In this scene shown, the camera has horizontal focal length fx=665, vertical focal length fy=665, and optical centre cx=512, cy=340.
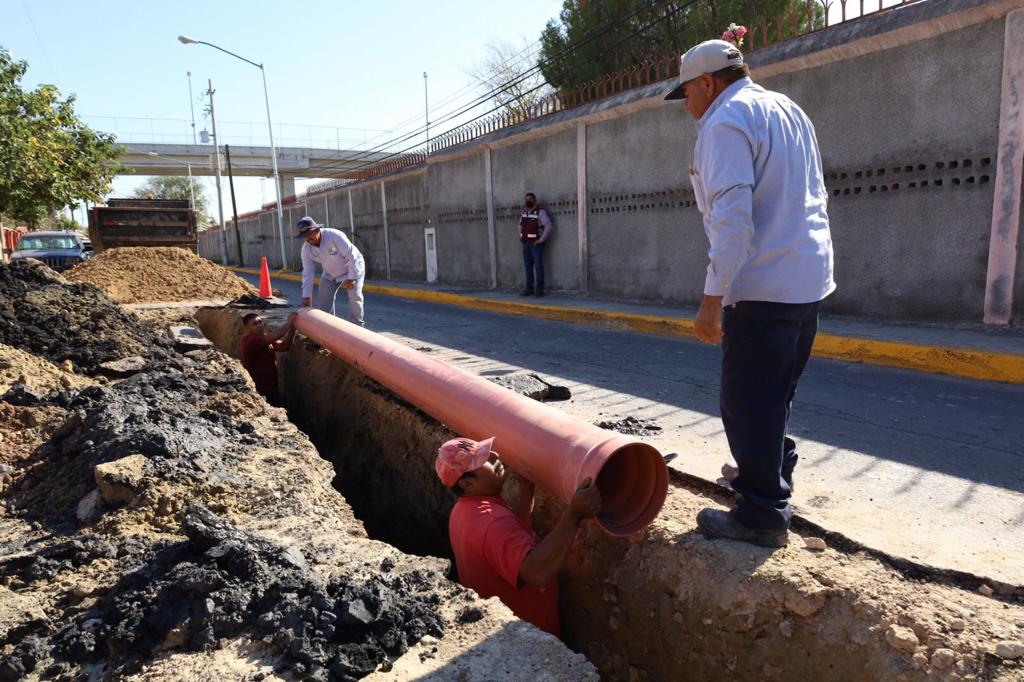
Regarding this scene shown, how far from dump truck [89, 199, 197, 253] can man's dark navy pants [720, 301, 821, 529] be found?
59.0ft

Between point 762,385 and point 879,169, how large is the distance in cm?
594

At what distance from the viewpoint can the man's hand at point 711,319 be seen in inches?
89.4

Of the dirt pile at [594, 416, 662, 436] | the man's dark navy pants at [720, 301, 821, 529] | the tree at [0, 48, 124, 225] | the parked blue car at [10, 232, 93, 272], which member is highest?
the tree at [0, 48, 124, 225]

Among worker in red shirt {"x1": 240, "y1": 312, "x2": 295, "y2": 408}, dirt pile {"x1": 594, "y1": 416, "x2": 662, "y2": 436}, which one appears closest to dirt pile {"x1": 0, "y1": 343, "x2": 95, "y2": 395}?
worker in red shirt {"x1": 240, "y1": 312, "x2": 295, "y2": 408}

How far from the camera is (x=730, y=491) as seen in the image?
10.0 feet

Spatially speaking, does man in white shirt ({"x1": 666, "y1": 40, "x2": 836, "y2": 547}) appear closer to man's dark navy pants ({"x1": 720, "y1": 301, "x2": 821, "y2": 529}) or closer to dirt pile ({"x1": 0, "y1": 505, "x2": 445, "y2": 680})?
man's dark navy pants ({"x1": 720, "y1": 301, "x2": 821, "y2": 529})

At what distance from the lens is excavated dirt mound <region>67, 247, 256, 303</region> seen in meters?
11.7

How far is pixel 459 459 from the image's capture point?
2.77 metres

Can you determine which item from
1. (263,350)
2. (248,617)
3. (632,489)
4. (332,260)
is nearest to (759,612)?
(632,489)

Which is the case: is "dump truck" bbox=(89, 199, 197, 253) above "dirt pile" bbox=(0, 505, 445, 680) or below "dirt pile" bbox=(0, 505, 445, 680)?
above

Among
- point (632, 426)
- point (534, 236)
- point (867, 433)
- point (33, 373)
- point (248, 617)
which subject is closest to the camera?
point (248, 617)

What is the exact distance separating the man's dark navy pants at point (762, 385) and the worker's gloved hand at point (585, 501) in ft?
1.78

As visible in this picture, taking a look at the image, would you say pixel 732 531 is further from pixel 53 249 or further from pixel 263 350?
pixel 53 249

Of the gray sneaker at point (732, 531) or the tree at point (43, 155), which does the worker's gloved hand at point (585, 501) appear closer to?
the gray sneaker at point (732, 531)
